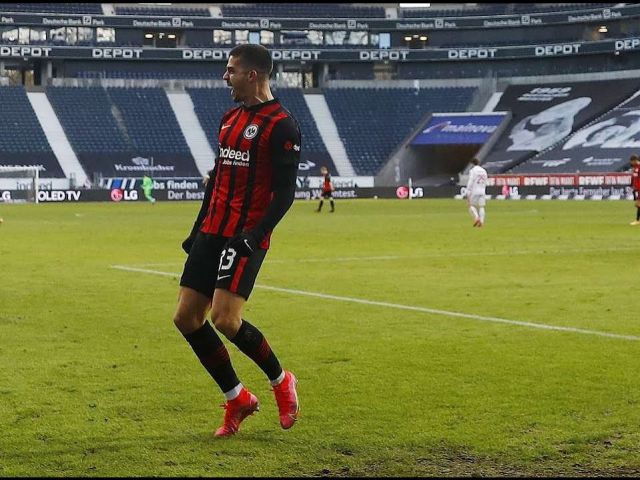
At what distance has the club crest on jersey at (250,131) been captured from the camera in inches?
281

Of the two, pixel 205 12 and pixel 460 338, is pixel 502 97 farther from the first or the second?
pixel 460 338

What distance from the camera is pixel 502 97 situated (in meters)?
87.4

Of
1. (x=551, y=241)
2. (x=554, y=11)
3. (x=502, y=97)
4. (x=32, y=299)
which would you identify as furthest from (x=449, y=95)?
(x=32, y=299)

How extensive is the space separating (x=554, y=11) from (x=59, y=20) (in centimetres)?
3908

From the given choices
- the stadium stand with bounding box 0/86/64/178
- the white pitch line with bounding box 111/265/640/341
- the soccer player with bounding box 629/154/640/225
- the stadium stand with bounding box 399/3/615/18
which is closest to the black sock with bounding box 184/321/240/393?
the white pitch line with bounding box 111/265/640/341

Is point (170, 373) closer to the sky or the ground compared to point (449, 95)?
closer to the ground

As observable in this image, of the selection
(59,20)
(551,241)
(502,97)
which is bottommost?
(551,241)

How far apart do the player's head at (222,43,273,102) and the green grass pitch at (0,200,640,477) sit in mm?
2179

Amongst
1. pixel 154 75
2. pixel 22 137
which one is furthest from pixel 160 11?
pixel 22 137

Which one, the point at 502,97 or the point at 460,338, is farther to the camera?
the point at 502,97

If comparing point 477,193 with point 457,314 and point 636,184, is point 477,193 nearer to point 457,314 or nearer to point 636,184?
point 636,184

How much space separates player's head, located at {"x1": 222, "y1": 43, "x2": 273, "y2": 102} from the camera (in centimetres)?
725

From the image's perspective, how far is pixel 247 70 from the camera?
7.25m

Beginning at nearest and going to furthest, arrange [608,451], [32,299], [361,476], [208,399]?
[361,476] → [608,451] → [208,399] → [32,299]
